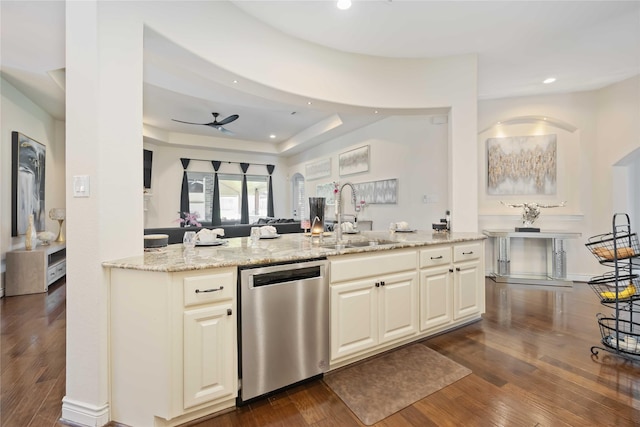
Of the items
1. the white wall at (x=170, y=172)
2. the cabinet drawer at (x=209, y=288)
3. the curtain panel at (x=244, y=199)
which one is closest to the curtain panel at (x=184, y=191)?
the white wall at (x=170, y=172)

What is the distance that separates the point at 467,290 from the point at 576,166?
3353 millimetres

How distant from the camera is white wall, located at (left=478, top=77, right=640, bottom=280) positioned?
410 cm

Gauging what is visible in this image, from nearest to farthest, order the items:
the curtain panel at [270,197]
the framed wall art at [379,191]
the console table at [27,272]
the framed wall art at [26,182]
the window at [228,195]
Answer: the console table at [27,272]
the framed wall art at [26,182]
the framed wall art at [379,191]
the window at [228,195]
the curtain panel at [270,197]

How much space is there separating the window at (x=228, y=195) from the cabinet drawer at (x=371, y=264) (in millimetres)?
7003

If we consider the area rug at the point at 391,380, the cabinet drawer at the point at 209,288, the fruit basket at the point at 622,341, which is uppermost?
the cabinet drawer at the point at 209,288

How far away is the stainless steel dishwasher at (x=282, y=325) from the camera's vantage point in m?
1.63

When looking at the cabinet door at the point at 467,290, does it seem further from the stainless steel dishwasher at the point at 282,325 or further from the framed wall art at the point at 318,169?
the framed wall art at the point at 318,169

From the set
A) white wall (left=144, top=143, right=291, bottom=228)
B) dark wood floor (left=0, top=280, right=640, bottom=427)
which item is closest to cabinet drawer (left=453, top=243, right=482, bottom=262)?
dark wood floor (left=0, top=280, right=640, bottom=427)

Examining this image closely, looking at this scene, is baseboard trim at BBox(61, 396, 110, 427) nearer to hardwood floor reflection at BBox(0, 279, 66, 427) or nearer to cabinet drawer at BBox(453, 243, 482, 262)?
hardwood floor reflection at BBox(0, 279, 66, 427)

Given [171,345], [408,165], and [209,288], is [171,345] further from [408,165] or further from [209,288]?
[408,165]

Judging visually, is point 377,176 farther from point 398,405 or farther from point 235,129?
point 398,405

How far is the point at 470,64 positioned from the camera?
10.8ft

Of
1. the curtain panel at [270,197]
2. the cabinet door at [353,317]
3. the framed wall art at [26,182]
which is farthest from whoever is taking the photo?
the curtain panel at [270,197]

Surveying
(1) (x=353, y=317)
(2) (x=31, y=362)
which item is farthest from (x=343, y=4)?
(2) (x=31, y=362)
